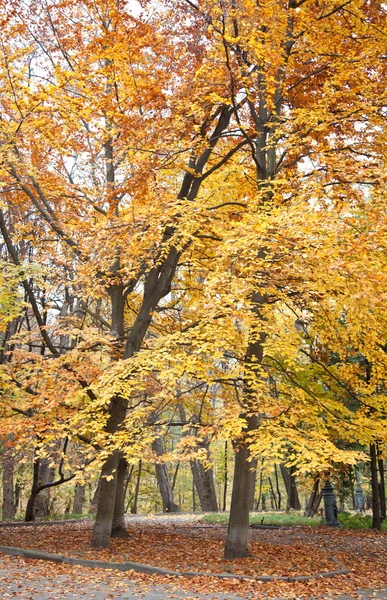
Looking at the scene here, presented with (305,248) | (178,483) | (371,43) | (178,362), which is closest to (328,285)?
(305,248)

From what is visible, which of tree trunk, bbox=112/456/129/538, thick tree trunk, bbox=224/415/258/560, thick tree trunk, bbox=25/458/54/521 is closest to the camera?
thick tree trunk, bbox=224/415/258/560

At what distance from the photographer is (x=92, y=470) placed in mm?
8867

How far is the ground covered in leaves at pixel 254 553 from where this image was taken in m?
7.68

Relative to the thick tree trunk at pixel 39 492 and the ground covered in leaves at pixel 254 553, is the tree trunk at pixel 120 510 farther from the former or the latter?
the thick tree trunk at pixel 39 492

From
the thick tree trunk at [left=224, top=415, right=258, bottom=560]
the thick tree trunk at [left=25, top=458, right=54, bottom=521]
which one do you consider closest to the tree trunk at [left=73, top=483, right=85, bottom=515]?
the thick tree trunk at [left=25, top=458, right=54, bottom=521]

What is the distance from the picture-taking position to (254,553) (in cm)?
1080

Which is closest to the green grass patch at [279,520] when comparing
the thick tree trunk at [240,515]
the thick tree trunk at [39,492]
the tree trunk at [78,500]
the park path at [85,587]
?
the thick tree trunk at [39,492]

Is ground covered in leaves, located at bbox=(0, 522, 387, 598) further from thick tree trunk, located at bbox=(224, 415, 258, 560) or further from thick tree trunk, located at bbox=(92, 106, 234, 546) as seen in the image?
thick tree trunk, located at bbox=(92, 106, 234, 546)

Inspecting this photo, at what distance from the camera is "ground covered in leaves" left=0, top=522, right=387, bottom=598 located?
7.68 meters

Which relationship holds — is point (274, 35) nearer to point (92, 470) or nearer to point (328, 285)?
point (328, 285)

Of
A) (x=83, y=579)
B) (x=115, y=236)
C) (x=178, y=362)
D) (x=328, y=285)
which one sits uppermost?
(x=115, y=236)

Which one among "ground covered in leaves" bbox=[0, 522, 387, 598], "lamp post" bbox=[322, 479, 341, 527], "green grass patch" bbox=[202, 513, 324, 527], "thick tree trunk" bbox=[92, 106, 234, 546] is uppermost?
"thick tree trunk" bbox=[92, 106, 234, 546]

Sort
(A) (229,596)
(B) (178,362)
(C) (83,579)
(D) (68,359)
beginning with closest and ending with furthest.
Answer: (A) (229,596)
(C) (83,579)
(B) (178,362)
(D) (68,359)

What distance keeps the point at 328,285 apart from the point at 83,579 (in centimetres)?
569
